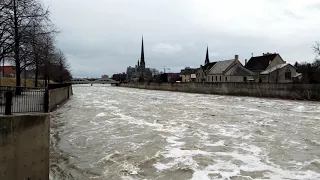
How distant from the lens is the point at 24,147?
29.8ft

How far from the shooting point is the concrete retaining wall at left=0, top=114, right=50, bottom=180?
8711 millimetres

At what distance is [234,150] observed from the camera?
14578 millimetres

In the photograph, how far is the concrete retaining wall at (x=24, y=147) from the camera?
8.71 metres

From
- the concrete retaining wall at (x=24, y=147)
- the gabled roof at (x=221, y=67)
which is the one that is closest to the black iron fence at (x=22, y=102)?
the concrete retaining wall at (x=24, y=147)

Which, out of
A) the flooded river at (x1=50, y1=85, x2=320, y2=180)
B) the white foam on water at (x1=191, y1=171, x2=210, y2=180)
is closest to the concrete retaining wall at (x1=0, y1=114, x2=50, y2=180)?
the flooded river at (x1=50, y1=85, x2=320, y2=180)

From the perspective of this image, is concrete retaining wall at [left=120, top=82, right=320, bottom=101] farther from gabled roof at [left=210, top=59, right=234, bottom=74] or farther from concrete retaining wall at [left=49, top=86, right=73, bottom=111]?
concrete retaining wall at [left=49, top=86, right=73, bottom=111]

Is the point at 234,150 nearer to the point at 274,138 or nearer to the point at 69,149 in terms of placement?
the point at 274,138

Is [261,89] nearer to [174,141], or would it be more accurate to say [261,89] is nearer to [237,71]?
[237,71]

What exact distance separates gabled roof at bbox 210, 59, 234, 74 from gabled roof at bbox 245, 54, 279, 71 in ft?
27.1

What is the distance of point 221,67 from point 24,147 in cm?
8702

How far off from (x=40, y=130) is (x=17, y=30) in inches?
720

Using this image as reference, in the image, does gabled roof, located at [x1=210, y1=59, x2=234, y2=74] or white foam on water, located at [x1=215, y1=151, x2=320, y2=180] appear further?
gabled roof, located at [x1=210, y1=59, x2=234, y2=74]

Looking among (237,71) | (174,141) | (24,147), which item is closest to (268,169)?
(174,141)

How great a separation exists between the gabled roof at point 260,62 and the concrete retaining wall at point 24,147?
87.0 metres
